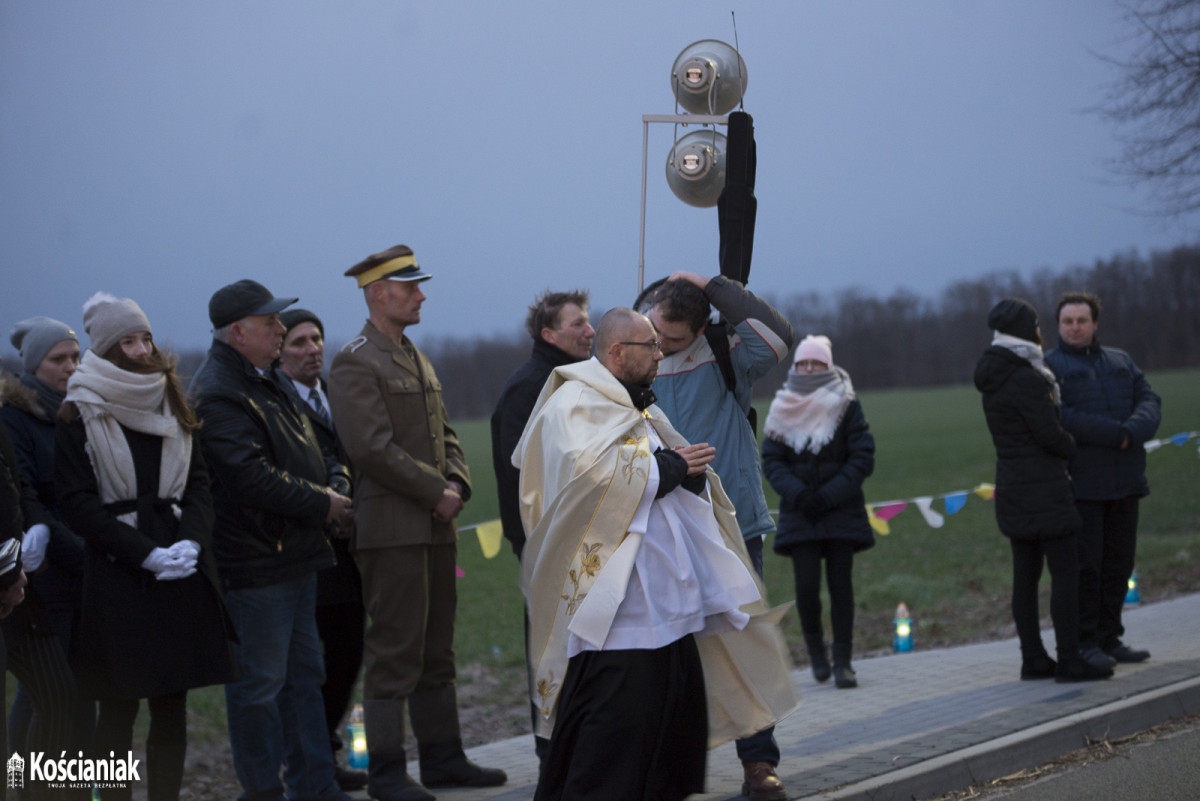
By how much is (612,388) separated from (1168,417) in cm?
4226

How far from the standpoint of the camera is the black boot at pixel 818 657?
7.98 m

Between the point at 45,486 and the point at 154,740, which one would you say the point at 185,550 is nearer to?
the point at 154,740

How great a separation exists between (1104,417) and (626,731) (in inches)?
182

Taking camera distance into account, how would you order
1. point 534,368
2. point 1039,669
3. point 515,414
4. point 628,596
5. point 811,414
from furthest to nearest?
point 811,414, point 1039,669, point 534,368, point 515,414, point 628,596

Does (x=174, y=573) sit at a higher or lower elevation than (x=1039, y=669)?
higher

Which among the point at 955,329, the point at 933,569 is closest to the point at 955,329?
the point at 955,329

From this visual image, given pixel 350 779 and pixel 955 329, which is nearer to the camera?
pixel 350 779

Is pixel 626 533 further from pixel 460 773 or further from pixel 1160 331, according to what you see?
pixel 1160 331

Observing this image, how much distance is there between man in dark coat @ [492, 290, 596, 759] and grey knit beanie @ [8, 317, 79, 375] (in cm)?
203

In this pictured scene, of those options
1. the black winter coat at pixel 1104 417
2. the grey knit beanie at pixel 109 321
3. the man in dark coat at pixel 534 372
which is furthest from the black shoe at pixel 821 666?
the grey knit beanie at pixel 109 321

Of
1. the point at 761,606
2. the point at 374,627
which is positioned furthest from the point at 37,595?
the point at 761,606

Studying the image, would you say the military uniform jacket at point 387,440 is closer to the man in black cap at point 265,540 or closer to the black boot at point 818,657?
the man in black cap at point 265,540

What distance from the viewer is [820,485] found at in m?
7.98

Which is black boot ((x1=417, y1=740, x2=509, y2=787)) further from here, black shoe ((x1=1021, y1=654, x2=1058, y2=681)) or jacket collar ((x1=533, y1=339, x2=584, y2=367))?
black shoe ((x1=1021, y1=654, x2=1058, y2=681))
